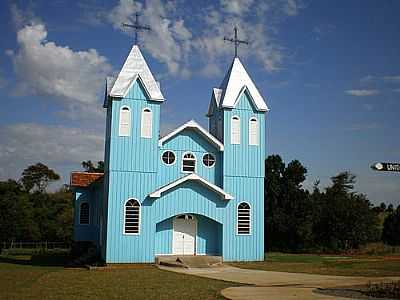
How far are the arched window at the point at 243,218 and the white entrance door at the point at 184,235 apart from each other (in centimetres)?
247

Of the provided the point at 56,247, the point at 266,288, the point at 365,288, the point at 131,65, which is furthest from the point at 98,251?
the point at 56,247

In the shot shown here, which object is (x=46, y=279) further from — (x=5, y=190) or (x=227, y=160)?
(x=5, y=190)

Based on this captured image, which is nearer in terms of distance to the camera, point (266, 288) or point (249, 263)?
point (266, 288)

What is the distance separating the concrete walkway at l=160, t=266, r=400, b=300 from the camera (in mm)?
13953

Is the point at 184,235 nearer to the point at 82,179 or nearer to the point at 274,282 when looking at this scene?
the point at 82,179

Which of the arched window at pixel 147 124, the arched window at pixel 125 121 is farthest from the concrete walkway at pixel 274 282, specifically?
the arched window at pixel 125 121

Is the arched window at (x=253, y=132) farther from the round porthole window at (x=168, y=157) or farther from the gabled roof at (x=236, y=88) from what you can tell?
the round porthole window at (x=168, y=157)

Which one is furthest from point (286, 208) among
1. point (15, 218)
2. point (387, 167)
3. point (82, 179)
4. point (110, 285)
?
point (387, 167)

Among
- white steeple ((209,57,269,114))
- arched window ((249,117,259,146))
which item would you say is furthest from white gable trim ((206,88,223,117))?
arched window ((249,117,259,146))

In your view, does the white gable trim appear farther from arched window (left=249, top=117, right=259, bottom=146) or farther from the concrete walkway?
the concrete walkway

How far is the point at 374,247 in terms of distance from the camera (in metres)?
36.8

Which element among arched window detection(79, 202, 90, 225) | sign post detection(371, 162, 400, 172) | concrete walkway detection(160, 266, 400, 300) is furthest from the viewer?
arched window detection(79, 202, 90, 225)

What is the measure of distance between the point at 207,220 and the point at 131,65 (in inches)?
378

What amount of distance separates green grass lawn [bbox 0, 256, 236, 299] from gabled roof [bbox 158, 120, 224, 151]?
26.3ft
